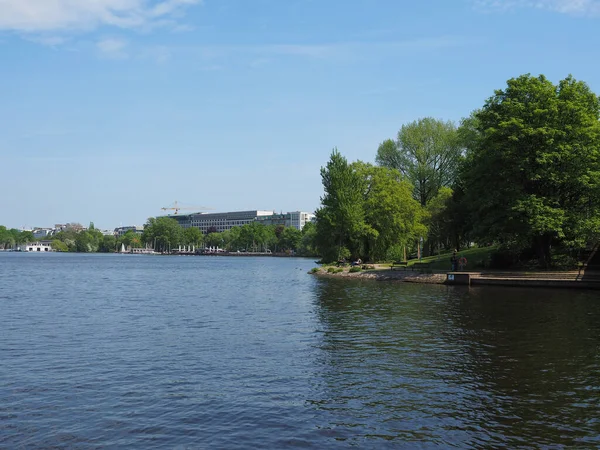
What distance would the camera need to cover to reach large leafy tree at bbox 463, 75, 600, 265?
177 feet

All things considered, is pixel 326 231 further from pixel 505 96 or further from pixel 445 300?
pixel 445 300

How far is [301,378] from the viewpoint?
1889 cm

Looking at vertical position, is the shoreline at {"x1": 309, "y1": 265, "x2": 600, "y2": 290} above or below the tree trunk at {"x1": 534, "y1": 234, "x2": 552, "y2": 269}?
below

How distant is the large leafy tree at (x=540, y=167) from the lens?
54.0m

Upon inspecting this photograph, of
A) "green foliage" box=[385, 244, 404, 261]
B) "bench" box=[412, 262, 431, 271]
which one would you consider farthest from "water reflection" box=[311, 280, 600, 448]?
"green foliage" box=[385, 244, 404, 261]

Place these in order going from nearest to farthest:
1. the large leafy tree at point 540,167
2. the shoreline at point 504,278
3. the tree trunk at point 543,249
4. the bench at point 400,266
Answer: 1. the shoreline at point 504,278
2. the large leafy tree at point 540,167
3. the tree trunk at point 543,249
4. the bench at point 400,266

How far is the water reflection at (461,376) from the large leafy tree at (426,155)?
200ft

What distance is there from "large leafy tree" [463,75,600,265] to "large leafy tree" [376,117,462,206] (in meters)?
33.1

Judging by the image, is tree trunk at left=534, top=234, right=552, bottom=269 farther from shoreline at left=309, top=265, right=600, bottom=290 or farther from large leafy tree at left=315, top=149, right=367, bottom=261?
large leafy tree at left=315, top=149, right=367, bottom=261

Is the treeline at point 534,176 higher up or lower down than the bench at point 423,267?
higher up

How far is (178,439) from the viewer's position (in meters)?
13.2

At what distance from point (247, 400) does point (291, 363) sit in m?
5.14

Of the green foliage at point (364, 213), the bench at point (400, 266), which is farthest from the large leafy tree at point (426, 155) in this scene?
the bench at point (400, 266)

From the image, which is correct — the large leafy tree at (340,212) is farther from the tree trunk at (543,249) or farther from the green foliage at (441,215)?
the tree trunk at (543,249)
